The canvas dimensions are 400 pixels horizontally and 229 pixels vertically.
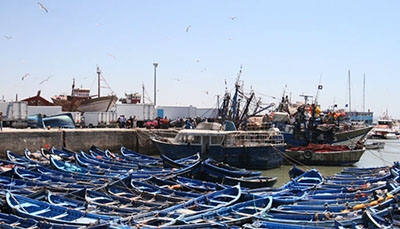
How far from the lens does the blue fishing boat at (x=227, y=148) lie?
30.6m

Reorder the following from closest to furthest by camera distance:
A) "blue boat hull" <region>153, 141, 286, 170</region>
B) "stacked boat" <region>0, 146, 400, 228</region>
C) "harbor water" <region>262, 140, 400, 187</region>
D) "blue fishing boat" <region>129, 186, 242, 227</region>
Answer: "stacked boat" <region>0, 146, 400, 228</region>, "blue fishing boat" <region>129, 186, 242, 227</region>, "harbor water" <region>262, 140, 400, 187</region>, "blue boat hull" <region>153, 141, 286, 170</region>

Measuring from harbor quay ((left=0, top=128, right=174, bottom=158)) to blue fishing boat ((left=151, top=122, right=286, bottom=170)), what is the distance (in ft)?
23.4

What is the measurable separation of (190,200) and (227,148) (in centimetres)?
1493

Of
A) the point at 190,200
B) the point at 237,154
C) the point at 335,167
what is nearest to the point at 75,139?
the point at 237,154

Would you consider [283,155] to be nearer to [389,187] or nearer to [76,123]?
[389,187]

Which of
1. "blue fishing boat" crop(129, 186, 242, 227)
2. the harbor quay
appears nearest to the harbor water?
"blue fishing boat" crop(129, 186, 242, 227)

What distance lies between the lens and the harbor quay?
31.1 metres

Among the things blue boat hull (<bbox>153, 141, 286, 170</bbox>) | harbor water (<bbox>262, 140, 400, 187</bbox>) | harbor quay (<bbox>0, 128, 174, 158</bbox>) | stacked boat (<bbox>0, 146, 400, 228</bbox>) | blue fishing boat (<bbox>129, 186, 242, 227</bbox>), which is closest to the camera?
stacked boat (<bbox>0, 146, 400, 228</bbox>)

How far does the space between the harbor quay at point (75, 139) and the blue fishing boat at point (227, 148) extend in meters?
7.14

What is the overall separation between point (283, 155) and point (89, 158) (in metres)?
13.8

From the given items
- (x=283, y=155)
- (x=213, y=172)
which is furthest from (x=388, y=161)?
(x=213, y=172)

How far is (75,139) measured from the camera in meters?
35.5

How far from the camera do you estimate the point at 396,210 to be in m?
13.0

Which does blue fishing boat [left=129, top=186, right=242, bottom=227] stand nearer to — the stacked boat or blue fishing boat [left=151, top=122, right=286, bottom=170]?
the stacked boat
